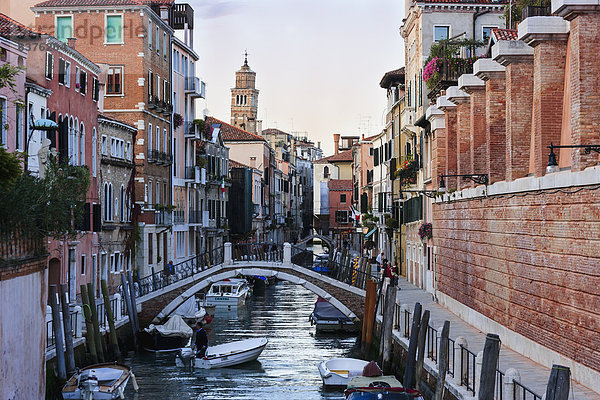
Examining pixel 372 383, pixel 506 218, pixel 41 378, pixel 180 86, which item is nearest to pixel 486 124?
pixel 506 218

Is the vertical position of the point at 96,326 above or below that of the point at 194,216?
below

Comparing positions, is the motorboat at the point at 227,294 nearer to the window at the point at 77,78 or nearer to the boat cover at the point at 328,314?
the boat cover at the point at 328,314

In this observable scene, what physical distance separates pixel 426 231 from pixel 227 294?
10896 mm

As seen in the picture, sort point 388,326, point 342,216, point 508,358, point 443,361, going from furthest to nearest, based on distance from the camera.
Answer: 1. point 342,216
2. point 388,326
3. point 508,358
4. point 443,361

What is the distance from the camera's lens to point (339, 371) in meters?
21.3

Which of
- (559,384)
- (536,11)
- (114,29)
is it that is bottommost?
(559,384)

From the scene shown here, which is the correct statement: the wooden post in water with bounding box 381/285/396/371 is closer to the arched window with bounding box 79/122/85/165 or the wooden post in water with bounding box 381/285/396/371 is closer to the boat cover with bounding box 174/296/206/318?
the arched window with bounding box 79/122/85/165

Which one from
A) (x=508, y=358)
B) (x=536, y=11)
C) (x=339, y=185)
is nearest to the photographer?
(x=536, y=11)

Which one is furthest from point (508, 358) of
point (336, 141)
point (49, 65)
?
point (336, 141)

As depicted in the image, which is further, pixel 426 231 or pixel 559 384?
pixel 426 231

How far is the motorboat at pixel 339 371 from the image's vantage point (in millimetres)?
21078

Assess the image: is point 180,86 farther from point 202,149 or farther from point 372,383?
point 372,383

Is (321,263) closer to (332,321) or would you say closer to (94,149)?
(332,321)

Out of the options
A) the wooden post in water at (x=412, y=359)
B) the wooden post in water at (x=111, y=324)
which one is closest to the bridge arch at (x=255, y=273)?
the wooden post in water at (x=111, y=324)
